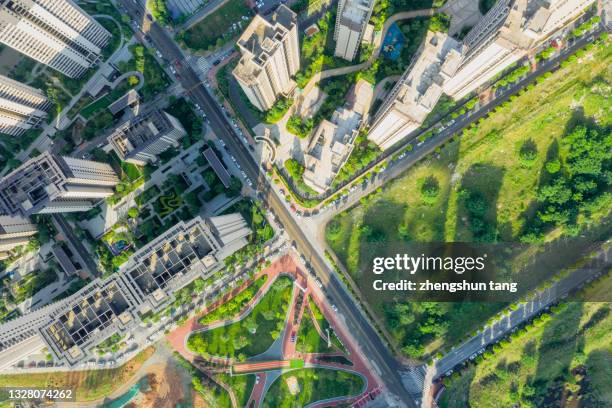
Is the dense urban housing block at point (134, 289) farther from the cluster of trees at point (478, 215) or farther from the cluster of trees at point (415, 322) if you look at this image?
the cluster of trees at point (478, 215)

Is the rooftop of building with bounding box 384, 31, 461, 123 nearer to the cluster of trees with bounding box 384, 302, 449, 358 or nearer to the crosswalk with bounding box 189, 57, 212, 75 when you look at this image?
the cluster of trees with bounding box 384, 302, 449, 358

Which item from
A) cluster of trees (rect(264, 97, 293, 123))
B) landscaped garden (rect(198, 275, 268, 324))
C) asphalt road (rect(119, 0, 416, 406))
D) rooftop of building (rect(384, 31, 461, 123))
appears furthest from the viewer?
asphalt road (rect(119, 0, 416, 406))

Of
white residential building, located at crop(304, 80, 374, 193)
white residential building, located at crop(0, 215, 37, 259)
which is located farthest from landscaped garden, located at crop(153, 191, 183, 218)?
white residential building, located at crop(304, 80, 374, 193)

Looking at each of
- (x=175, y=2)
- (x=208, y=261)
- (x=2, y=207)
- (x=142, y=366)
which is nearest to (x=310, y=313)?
(x=208, y=261)

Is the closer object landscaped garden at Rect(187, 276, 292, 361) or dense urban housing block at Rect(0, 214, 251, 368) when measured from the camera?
dense urban housing block at Rect(0, 214, 251, 368)

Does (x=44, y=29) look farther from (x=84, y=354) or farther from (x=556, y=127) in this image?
(x=556, y=127)

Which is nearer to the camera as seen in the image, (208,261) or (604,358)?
(208,261)

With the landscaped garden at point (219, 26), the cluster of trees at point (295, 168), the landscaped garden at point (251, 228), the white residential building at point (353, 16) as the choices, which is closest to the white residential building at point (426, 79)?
the white residential building at point (353, 16)
